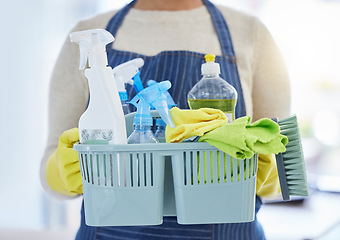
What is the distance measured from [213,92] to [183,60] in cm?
31

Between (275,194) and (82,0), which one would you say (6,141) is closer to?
(82,0)

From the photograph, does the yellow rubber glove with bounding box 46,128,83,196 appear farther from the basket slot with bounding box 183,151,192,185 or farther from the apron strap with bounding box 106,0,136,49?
the apron strap with bounding box 106,0,136,49

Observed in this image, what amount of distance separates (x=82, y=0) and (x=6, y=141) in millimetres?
986

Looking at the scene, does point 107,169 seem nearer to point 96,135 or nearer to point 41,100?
point 96,135

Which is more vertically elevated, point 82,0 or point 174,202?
point 82,0

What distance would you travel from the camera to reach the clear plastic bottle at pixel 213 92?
797 mm

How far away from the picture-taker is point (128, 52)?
1140 mm

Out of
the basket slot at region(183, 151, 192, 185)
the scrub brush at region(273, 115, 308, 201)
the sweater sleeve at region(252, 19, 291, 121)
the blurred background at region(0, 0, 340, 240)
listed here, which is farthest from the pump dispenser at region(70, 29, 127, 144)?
the blurred background at region(0, 0, 340, 240)

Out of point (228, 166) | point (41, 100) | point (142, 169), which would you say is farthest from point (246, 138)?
point (41, 100)

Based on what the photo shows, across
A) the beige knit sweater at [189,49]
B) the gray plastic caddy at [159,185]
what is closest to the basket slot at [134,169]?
the gray plastic caddy at [159,185]

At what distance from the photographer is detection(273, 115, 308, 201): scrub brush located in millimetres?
711

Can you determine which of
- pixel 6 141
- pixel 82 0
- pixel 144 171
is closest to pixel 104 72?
pixel 144 171

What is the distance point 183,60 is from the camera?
3.65ft

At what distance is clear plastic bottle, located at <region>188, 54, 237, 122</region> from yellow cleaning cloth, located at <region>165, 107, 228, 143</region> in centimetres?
9
